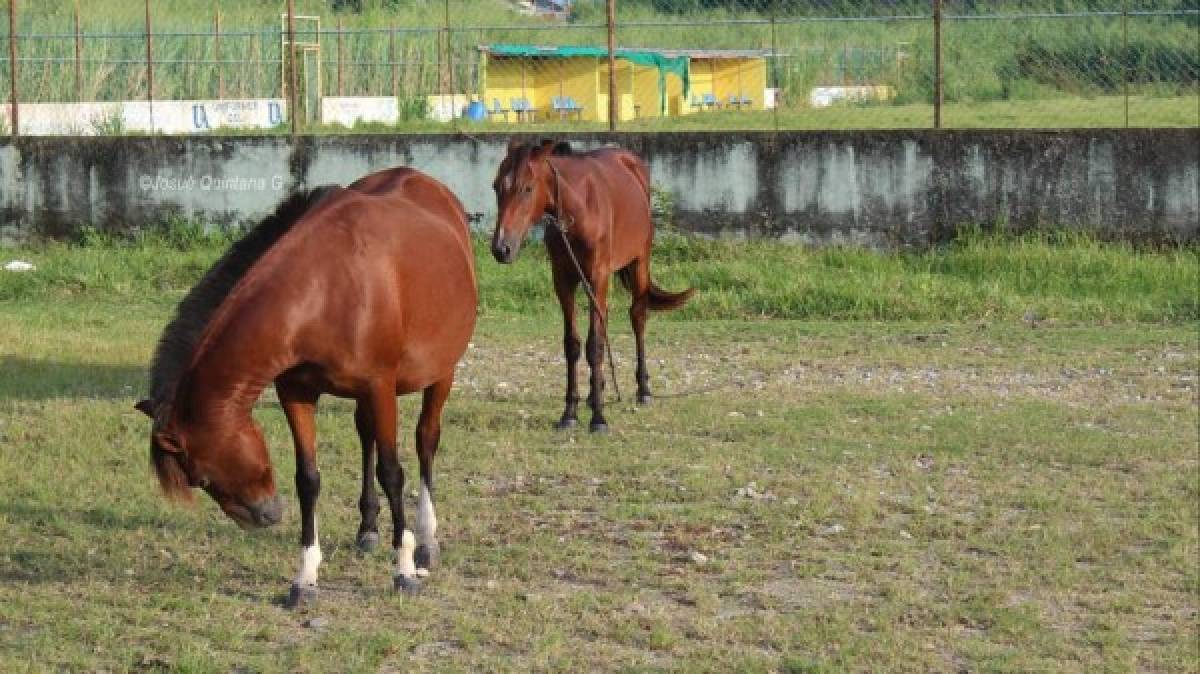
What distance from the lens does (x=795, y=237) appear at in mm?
16812

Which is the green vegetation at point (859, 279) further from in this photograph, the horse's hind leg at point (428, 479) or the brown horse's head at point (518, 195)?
the horse's hind leg at point (428, 479)

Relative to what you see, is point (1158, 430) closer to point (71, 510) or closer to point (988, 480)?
point (988, 480)

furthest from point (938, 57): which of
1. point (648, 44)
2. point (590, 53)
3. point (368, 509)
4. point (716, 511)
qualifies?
point (368, 509)

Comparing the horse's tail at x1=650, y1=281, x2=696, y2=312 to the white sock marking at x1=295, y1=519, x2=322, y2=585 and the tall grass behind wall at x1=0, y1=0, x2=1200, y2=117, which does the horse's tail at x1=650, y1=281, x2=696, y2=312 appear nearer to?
the white sock marking at x1=295, y1=519, x2=322, y2=585

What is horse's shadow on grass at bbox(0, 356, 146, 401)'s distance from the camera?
1183 cm

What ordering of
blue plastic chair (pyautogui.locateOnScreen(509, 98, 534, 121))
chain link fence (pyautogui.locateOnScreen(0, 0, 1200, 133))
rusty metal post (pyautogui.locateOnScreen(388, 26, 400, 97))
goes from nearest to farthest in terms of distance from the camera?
chain link fence (pyautogui.locateOnScreen(0, 0, 1200, 133)), blue plastic chair (pyautogui.locateOnScreen(509, 98, 534, 121)), rusty metal post (pyautogui.locateOnScreen(388, 26, 400, 97))

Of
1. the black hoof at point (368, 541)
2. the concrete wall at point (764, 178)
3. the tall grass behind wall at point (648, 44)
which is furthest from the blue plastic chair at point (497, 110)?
the black hoof at point (368, 541)

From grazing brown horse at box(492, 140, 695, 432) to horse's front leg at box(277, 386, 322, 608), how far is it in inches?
124

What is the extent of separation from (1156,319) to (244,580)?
9.45 meters

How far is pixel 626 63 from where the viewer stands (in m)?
29.3

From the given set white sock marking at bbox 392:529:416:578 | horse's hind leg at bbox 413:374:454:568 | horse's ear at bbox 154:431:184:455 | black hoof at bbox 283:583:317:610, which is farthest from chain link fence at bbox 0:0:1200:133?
horse's ear at bbox 154:431:184:455

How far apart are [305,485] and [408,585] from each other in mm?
598

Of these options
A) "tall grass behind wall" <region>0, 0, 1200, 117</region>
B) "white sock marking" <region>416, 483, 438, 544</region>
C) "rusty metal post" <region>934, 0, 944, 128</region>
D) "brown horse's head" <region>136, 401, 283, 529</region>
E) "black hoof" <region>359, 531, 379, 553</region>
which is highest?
"tall grass behind wall" <region>0, 0, 1200, 117</region>

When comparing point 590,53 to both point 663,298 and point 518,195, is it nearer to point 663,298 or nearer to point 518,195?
point 663,298
